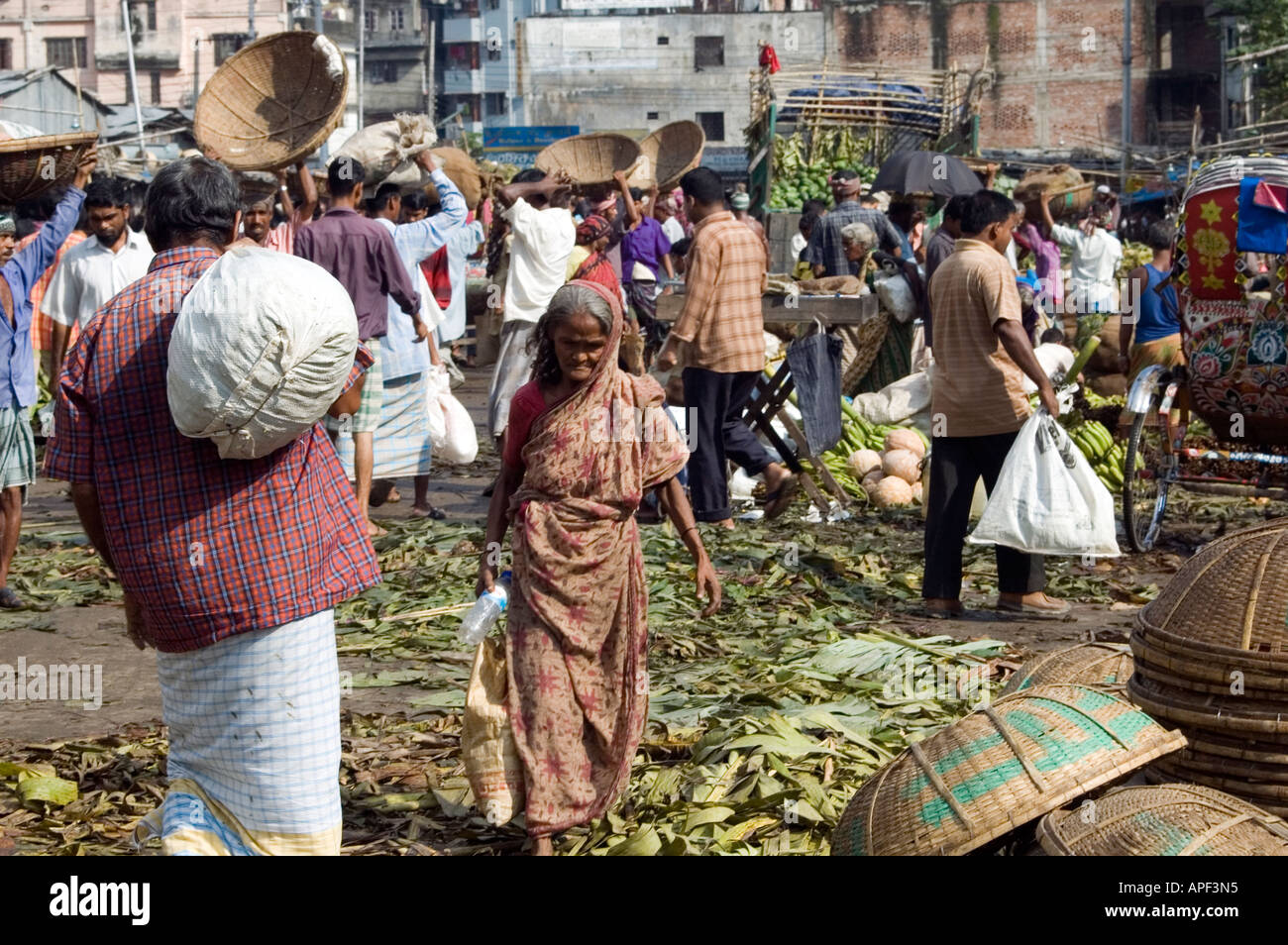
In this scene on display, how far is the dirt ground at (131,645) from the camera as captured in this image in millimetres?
6484

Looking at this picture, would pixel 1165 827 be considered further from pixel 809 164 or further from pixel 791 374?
pixel 809 164

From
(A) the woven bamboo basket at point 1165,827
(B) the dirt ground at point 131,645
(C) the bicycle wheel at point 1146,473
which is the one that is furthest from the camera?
(C) the bicycle wheel at point 1146,473

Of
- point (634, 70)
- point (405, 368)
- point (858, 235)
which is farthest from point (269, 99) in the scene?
point (634, 70)

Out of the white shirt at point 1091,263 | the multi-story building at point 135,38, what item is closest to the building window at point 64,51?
the multi-story building at point 135,38

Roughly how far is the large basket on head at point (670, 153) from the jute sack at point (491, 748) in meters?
10.7

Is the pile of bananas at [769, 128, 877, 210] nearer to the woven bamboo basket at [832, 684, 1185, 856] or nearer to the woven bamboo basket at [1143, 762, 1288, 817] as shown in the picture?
the woven bamboo basket at [1143, 762, 1288, 817]

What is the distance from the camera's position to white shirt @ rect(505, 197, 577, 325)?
1052 centimetres

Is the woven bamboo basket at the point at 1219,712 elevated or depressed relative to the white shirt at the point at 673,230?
depressed

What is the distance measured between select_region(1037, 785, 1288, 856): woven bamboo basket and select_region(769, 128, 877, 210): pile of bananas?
22267 millimetres

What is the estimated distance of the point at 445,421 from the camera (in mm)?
10562

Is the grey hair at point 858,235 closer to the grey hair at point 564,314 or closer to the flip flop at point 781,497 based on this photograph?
the flip flop at point 781,497

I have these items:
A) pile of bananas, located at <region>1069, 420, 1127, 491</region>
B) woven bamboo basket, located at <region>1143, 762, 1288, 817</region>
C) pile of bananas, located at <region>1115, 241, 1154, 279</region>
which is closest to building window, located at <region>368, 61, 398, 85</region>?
pile of bananas, located at <region>1115, 241, 1154, 279</region>

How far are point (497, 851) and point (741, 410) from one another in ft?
17.3
